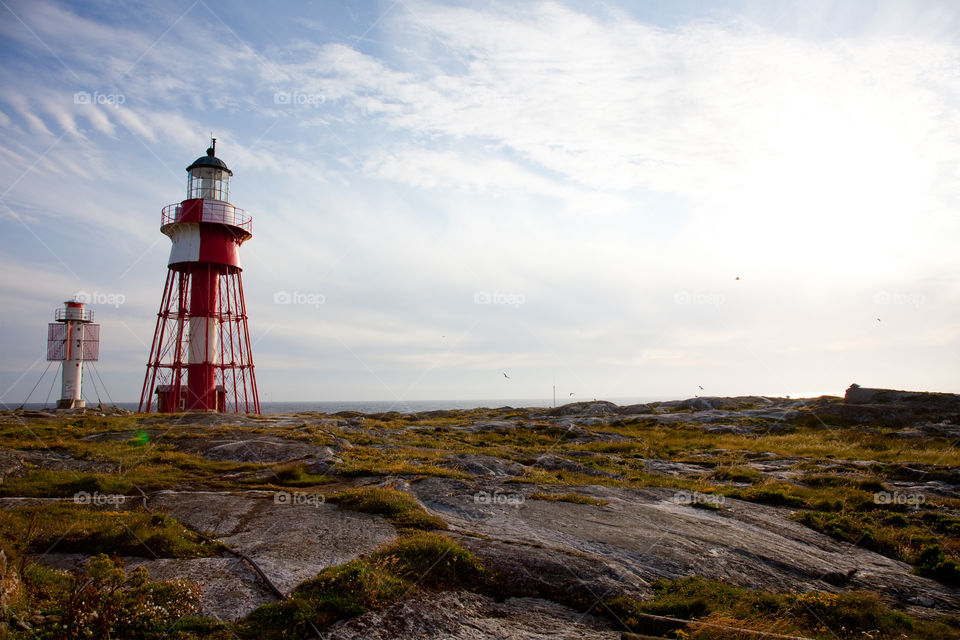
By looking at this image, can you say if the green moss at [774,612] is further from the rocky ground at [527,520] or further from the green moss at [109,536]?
the green moss at [109,536]

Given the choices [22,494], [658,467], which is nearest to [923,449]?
[658,467]

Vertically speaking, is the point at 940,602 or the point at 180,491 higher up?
the point at 180,491

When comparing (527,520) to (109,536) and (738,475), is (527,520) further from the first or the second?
(738,475)

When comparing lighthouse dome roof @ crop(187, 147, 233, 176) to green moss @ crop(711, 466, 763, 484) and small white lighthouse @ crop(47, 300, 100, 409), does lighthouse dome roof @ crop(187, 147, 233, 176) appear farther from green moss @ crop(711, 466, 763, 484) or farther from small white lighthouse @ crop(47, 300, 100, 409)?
green moss @ crop(711, 466, 763, 484)

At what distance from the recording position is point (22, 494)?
52.6ft

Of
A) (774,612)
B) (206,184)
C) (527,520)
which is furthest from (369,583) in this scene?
(206,184)

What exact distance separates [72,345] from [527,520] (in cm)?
5577

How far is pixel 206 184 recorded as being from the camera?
1829 inches

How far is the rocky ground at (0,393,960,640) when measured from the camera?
10398 millimetres

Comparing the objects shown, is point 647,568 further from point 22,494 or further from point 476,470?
point 22,494

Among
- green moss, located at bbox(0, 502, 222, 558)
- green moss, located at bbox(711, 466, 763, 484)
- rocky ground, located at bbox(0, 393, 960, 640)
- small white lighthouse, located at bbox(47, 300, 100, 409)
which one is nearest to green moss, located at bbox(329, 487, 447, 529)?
rocky ground, located at bbox(0, 393, 960, 640)

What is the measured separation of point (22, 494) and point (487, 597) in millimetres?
14109

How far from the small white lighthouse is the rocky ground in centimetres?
2079

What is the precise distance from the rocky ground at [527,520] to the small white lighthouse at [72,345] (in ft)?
68.2
